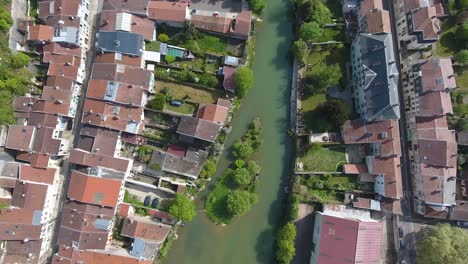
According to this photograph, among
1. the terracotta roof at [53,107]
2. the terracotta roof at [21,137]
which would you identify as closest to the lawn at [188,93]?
the terracotta roof at [53,107]

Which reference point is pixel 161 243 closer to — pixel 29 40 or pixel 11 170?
pixel 11 170

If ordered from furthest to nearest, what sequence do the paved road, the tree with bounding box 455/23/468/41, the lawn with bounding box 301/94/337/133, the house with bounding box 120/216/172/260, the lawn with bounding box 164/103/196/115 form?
the lawn with bounding box 164/103/196/115, the tree with bounding box 455/23/468/41, the lawn with bounding box 301/94/337/133, the paved road, the house with bounding box 120/216/172/260

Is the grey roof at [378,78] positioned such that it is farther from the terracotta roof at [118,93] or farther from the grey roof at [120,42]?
the grey roof at [120,42]

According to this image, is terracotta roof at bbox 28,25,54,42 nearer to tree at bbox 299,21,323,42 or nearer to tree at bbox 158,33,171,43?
tree at bbox 158,33,171,43

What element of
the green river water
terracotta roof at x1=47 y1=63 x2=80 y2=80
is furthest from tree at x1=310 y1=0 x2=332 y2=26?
terracotta roof at x1=47 y1=63 x2=80 y2=80

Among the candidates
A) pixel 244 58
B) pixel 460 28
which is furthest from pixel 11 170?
pixel 460 28

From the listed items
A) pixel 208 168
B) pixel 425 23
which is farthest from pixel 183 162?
pixel 425 23

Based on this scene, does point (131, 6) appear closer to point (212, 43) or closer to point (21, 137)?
point (212, 43)
